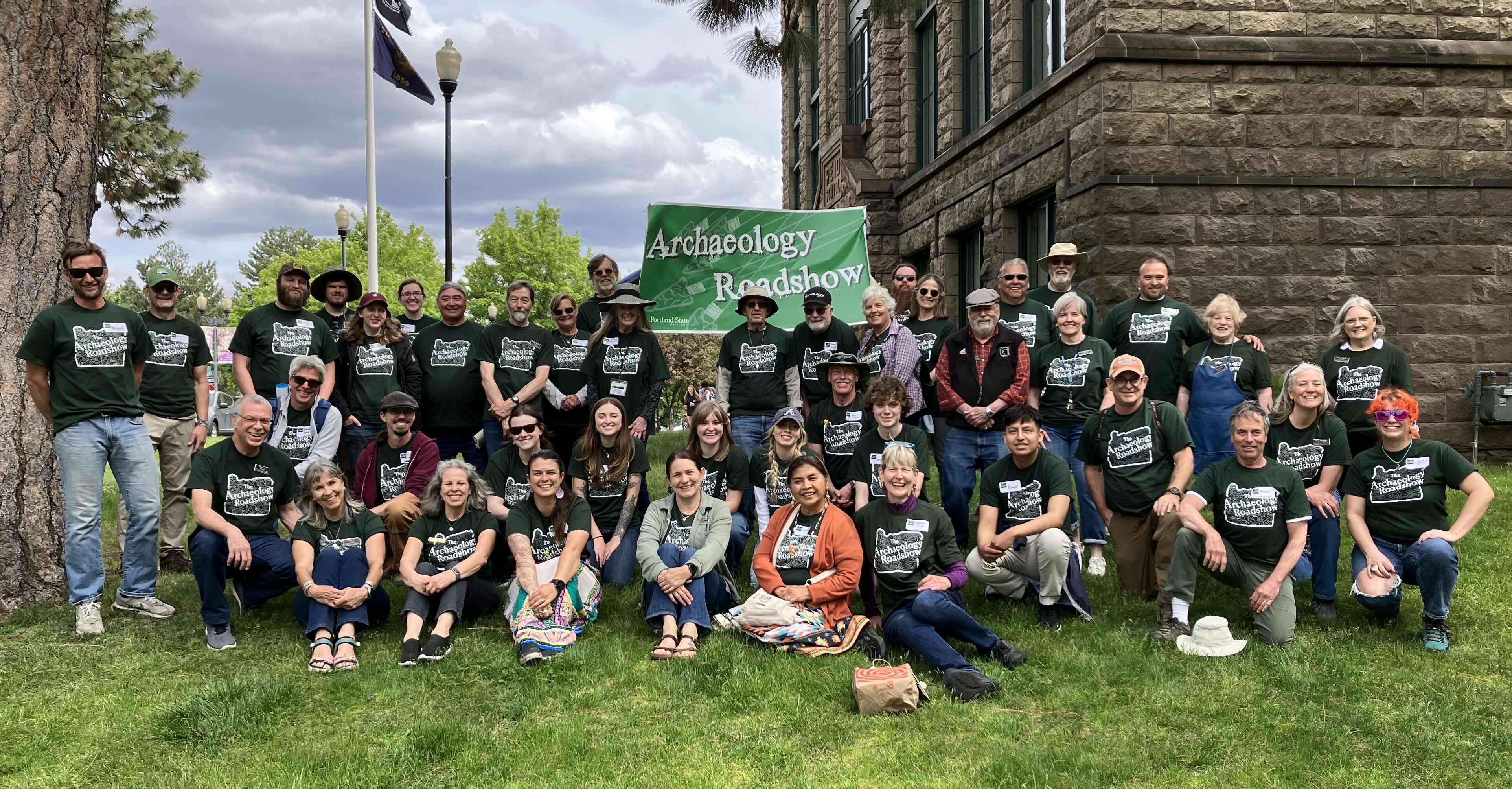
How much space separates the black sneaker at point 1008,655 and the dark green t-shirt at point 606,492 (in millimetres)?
2640

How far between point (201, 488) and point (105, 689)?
1338 millimetres

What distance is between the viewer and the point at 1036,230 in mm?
12297

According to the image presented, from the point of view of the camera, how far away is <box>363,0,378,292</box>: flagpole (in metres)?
14.3

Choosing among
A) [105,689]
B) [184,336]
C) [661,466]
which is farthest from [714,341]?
[105,689]

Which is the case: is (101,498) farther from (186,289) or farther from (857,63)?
(186,289)

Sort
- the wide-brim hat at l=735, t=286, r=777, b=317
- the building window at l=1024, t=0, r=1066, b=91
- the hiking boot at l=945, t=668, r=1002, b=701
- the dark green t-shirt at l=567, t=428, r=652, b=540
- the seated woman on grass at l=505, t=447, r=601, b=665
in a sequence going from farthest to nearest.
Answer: the building window at l=1024, t=0, r=1066, b=91 → the wide-brim hat at l=735, t=286, r=777, b=317 → the dark green t-shirt at l=567, t=428, r=652, b=540 → the seated woman on grass at l=505, t=447, r=601, b=665 → the hiking boot at l=945, t=668, r=1002, b=701

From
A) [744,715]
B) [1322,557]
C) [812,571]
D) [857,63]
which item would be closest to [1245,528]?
[1322,557]

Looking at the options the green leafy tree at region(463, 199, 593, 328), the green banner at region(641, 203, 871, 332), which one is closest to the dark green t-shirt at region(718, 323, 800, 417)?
the green banner at region(641, 203, 871, 332)

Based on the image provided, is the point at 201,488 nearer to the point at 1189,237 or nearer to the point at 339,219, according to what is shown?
Result: the point at 1189,237

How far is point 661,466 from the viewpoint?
1245 cm

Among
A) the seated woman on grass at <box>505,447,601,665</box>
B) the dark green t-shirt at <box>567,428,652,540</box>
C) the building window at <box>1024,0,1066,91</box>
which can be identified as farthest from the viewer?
the building window at <box>1024,0,1066,91</box>

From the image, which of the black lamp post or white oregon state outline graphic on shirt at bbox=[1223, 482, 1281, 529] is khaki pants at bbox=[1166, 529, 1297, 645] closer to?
white oregon state outline graphic on shirt at bbox=[1223, 482, 1281, 529]

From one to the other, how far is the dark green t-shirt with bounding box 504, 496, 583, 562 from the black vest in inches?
108

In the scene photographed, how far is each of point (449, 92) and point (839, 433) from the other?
10667mm
